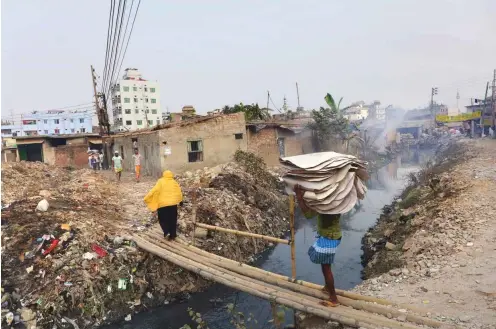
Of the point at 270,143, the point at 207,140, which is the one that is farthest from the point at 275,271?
the point at 270,143

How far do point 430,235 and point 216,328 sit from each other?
4488 mm

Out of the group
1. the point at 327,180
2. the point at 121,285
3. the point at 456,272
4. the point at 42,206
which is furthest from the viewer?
the point at 42,206

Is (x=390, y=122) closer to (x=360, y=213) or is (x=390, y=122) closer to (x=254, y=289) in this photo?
(x=360, y=213)

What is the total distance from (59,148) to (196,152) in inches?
499

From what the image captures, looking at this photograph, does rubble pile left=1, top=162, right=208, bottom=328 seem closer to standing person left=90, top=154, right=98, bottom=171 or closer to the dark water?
the dark water

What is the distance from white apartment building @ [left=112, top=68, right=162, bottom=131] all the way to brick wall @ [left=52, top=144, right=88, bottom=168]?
28955 mm

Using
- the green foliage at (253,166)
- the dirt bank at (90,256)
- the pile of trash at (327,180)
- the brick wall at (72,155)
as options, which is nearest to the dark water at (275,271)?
the dirt bank at (90,256)

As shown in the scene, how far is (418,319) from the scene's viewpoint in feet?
12.2

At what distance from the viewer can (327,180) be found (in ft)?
13.0

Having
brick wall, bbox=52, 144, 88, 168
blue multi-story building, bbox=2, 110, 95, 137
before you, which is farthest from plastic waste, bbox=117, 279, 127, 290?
blue multi-story building, bbox=2, 110, 95, 137

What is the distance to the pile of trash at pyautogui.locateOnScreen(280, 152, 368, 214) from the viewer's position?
13.0 ft

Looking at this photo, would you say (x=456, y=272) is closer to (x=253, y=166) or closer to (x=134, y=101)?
(x=253, y=166)

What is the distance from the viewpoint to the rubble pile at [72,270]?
6203 millimetres

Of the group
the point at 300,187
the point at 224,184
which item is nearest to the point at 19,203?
the point at 224,184
